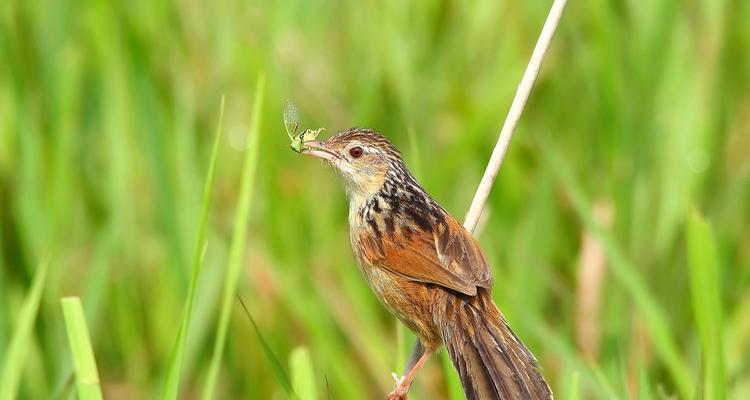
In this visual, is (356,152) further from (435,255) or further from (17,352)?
(17,352)

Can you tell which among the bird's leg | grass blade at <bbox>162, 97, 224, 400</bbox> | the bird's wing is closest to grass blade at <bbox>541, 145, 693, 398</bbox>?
Answer: the bird's wing

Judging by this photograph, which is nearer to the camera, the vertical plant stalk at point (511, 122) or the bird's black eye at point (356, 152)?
the vertical plant stalk at point (511, 122)

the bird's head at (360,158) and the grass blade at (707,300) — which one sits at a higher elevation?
the bird's head at (360,158)

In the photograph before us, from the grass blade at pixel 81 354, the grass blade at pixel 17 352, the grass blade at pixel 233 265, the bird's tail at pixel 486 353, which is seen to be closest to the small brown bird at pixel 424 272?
the bird's tail at pixel 486 353

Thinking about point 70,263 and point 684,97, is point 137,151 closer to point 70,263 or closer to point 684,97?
point 70,263

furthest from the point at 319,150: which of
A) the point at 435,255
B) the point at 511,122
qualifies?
the point at 511,122

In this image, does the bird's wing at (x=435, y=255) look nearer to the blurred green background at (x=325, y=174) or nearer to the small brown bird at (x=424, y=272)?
the small brown bird at (x=424, y=272)

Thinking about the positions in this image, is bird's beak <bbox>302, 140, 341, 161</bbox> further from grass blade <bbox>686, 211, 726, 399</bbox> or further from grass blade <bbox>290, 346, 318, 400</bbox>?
grass blade <bbox>686, 211, 726, 399</bbox>
